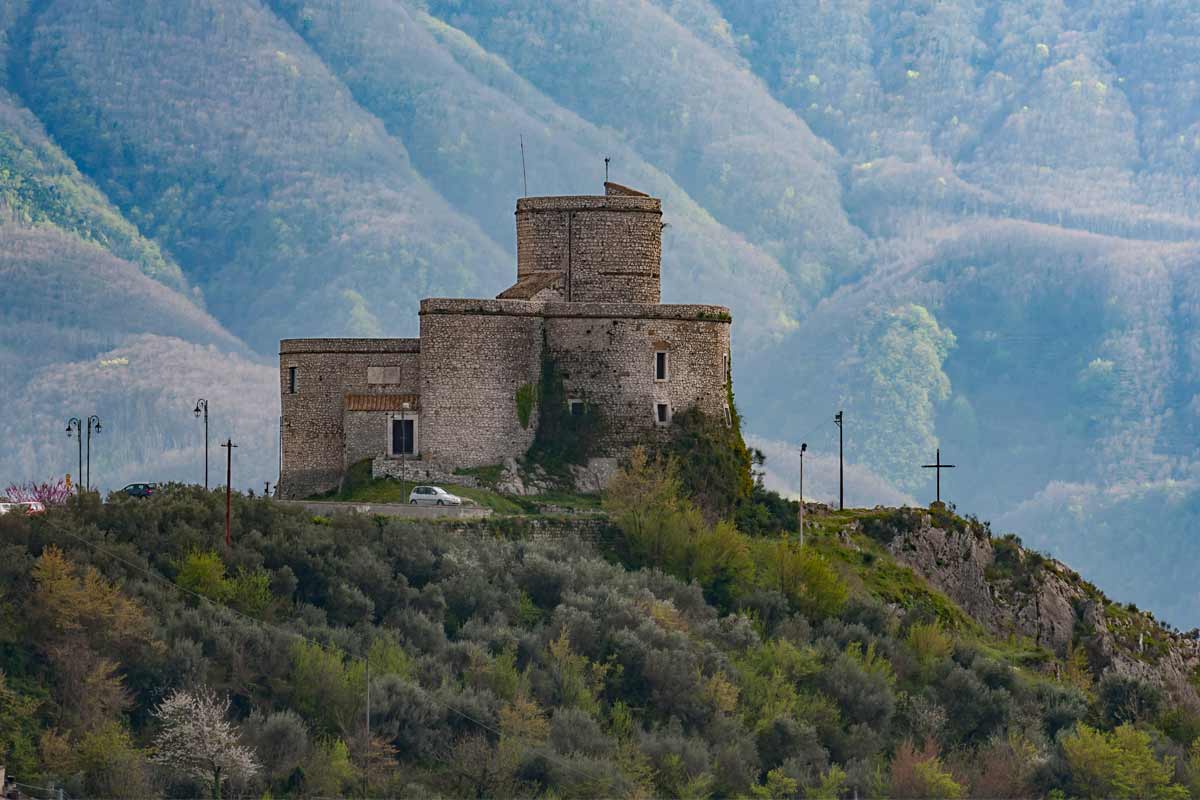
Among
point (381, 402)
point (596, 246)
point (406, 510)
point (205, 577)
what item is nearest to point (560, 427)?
point (381, 402)

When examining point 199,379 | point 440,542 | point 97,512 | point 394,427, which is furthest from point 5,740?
point 199,379

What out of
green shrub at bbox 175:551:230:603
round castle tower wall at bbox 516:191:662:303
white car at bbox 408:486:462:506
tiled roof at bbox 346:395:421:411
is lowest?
green shrub at bbox 175:551:230:603

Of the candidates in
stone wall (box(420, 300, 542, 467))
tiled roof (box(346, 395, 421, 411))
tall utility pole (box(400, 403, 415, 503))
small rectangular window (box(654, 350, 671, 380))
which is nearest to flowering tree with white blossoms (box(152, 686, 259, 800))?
tall utility pole (box(400, 403, 415, 503))

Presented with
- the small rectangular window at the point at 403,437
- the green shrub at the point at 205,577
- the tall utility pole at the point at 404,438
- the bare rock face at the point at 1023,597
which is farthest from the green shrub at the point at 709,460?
the green shrub at the point at 205,577

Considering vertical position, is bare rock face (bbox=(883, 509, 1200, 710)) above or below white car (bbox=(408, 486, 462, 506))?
below

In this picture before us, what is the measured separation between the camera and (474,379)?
72.5 metres

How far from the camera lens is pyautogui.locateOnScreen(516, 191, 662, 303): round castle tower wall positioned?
76.1 metres

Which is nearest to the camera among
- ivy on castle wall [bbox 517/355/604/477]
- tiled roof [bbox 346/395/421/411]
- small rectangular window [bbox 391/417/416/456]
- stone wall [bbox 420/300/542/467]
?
stone wall [bbox 420/300/542/467]

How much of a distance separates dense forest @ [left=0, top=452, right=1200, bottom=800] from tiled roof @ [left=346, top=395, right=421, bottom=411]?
5.16 metres

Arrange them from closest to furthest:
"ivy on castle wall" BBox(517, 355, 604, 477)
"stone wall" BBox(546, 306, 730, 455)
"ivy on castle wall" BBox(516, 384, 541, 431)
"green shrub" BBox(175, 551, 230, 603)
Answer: "green shrub" BBox(175, 551, 230, 603)
"ivy on castle wall" BBox(516, 384, 541, 431)
"ivy on castle wall" BBox(517, 355, 604, 477)
"stone wall" BBox(546, 306, 730, 455)

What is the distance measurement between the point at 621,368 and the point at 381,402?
7063 millimetres

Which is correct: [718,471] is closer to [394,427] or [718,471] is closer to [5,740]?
[394,427]

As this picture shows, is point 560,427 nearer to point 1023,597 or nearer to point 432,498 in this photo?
point 432,498

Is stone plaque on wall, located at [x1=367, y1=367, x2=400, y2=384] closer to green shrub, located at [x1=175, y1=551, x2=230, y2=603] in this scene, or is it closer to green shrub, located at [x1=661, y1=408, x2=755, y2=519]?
green shrub, located at [x1=661, y1=408, x2=755, y2=519]
